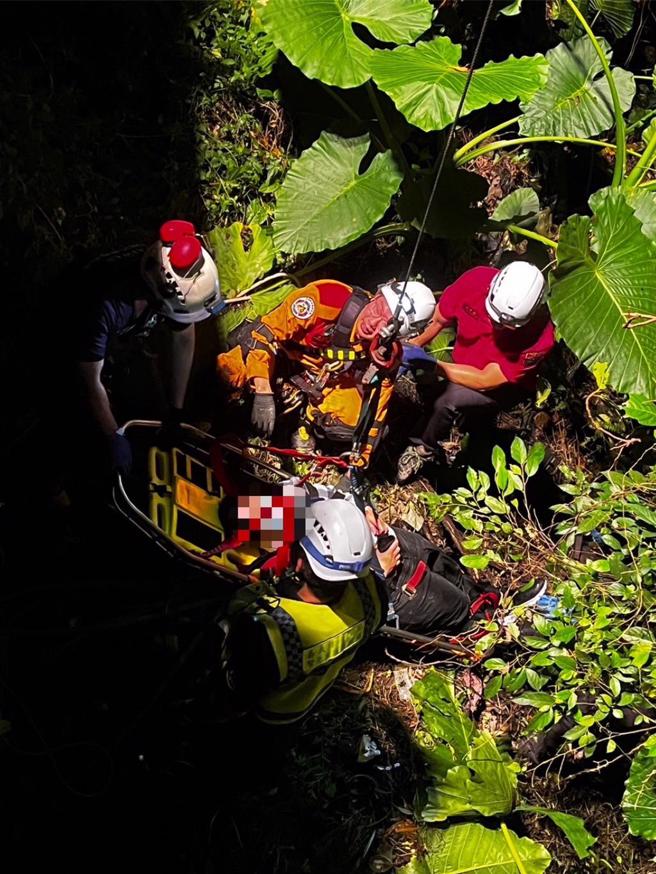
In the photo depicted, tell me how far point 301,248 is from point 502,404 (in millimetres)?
1063

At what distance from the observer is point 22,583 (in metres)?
2.82

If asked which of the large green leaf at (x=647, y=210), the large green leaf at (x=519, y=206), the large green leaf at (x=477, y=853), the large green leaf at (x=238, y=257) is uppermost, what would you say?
the large green leaf at (x=647, y=210)

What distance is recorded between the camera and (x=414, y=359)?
10.1 ft

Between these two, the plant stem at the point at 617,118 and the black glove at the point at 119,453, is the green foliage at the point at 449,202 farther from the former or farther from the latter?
the black glove at the point at 119,453

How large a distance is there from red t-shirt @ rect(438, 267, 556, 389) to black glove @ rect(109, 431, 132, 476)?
1.45 m

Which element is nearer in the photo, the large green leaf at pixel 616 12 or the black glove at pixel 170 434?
the black glove at pixel 170 434

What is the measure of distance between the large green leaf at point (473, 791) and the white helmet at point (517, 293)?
1.62 metres

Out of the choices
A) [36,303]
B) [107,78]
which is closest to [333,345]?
[36,303]

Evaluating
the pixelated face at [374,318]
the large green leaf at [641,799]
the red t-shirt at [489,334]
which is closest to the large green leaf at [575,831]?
the large green leaf at [641,799]

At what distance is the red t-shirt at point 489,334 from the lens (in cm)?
317

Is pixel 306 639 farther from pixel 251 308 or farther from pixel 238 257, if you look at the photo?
pixel 238 257

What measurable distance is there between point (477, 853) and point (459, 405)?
1.64 metres

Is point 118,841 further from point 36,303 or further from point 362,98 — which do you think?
point 362,98

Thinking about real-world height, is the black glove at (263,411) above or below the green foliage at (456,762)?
→ above
